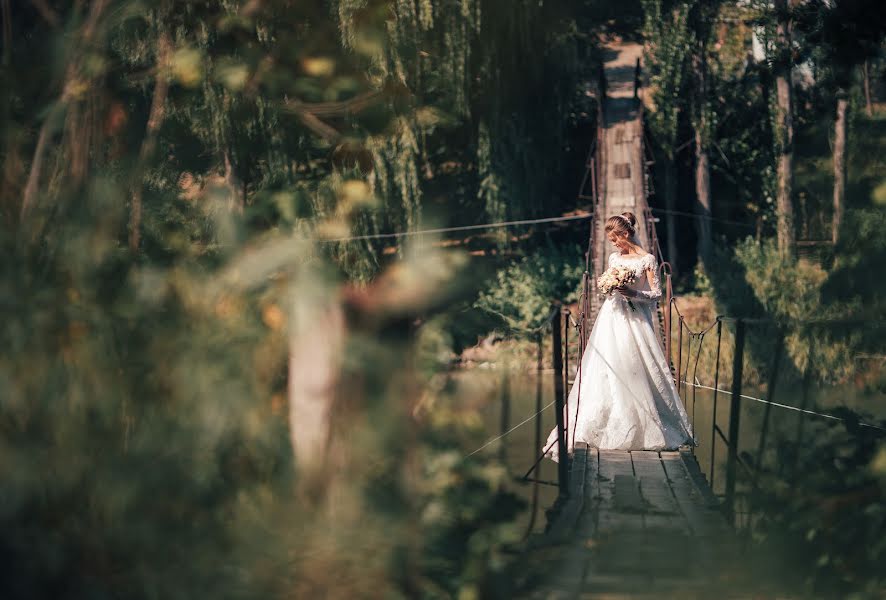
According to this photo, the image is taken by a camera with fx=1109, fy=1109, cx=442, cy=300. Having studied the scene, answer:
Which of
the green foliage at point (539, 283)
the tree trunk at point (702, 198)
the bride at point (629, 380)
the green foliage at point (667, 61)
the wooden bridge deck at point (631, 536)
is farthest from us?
the tree trunk at point (702, 198)

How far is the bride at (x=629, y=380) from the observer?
5918 mm

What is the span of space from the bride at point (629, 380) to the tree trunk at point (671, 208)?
8796mm

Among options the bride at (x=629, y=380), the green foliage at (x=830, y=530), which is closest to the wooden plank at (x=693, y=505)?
the bride at (x=629, y=380)

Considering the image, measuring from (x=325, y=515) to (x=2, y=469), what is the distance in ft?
1.76

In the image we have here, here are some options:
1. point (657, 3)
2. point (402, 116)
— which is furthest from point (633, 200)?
point (402, 116)

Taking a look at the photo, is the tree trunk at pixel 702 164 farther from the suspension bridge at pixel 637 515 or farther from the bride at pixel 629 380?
the bride at pixel 629 380

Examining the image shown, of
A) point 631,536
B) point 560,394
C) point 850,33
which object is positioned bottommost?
point 631,536

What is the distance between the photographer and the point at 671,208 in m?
15.0

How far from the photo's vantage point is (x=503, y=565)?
73.7 inches

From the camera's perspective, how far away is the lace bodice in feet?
19.5

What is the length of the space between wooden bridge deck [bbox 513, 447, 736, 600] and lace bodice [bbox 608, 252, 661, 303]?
2.80 feet

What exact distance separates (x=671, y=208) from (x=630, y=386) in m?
9.39

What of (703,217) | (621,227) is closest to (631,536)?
(621,227)

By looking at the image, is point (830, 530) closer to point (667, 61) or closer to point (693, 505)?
point (693, 505)
